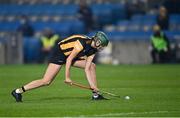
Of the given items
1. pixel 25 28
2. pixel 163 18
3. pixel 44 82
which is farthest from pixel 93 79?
pixel 25 28

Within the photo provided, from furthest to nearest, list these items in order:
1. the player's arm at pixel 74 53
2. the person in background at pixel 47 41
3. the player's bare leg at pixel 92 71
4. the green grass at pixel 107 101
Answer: the person in background at pixel 47 41 < the player's bare leg at pixel 92 71 < the player's arm at pixel 74 53 < the green grass at pixel 107 101

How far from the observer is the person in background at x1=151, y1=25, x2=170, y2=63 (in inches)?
1313

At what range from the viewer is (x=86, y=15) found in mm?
36906

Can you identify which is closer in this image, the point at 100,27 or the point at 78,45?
the point at 78,45

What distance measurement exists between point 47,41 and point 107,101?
1904 cm

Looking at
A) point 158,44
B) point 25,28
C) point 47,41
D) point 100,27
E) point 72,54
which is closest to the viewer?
point 72,54

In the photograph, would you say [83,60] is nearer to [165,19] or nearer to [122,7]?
[165,19]

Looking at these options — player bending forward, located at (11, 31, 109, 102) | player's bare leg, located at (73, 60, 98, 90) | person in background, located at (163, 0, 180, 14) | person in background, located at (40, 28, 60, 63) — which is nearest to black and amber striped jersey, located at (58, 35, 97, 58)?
player bending forward, located at (11, 31, 109, 102)

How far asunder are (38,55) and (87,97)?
18080 millimetres

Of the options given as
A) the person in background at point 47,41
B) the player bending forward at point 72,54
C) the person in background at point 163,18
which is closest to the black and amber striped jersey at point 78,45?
the player bending forward at point 72,54

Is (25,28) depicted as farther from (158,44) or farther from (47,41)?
(158,44)

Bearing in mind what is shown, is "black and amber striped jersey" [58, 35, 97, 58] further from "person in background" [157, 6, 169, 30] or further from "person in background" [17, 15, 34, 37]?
"person in background" [17, 15, 34, 37]

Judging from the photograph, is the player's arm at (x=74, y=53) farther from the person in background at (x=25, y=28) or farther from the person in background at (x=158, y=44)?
the person in background at (x=25, y=28)

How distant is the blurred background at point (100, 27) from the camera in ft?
113
